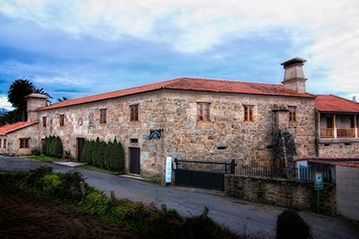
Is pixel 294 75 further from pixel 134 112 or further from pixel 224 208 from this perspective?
pixel 224 208

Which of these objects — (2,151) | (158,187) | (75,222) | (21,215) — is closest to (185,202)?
(158,187)

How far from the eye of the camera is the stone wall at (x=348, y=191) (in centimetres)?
1223

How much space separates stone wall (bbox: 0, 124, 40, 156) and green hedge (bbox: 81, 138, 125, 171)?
39.5ft

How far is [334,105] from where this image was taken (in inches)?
1215

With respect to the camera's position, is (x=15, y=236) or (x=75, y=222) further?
(x=75, y=222)

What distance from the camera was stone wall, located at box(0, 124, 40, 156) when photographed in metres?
35.8

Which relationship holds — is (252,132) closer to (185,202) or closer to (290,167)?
(290,167)

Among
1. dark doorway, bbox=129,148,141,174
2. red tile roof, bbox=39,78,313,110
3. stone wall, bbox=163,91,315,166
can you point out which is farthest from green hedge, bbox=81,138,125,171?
stone wall, bbox=163,91,315,166

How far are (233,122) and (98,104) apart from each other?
11.5m

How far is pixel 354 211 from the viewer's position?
40.2ft

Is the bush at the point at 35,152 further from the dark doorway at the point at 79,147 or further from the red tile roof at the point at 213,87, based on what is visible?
the red tile roof at the point at 213,87

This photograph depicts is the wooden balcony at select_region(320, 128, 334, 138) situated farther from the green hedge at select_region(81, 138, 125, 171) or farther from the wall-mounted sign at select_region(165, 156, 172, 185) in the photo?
the green hedge at select_region(81, 138, 125, 171)

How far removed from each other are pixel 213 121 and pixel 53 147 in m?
18.7

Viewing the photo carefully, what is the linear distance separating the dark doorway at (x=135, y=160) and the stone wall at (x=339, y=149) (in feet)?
52.1
